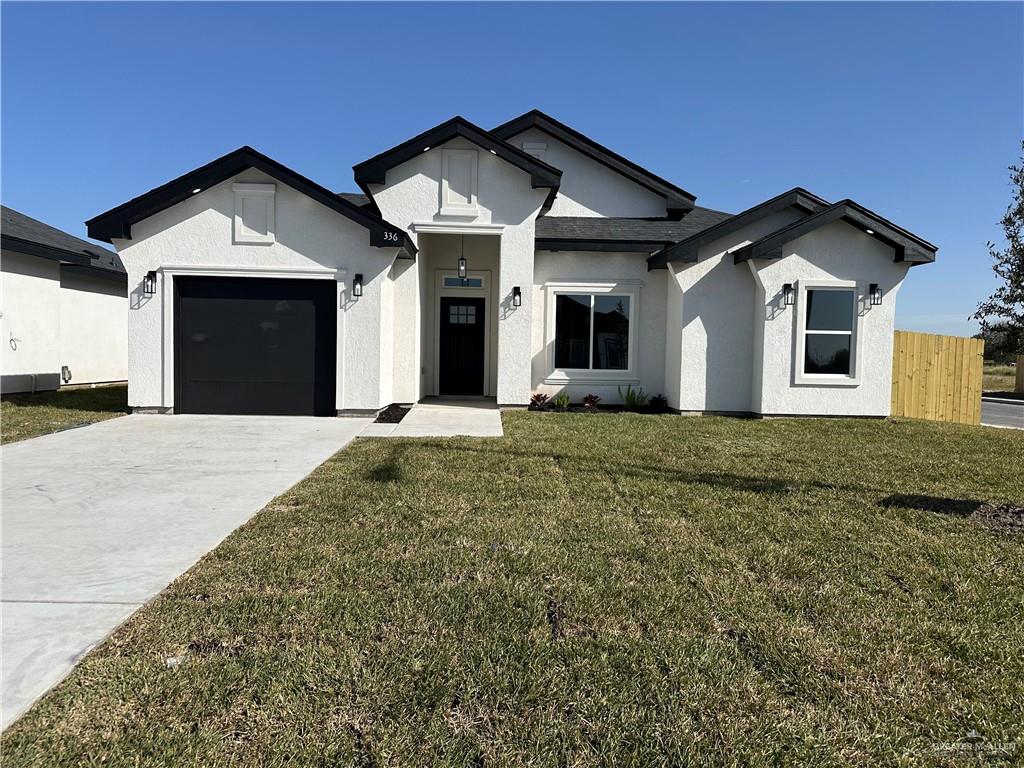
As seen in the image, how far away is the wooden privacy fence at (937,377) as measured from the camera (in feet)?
43.1

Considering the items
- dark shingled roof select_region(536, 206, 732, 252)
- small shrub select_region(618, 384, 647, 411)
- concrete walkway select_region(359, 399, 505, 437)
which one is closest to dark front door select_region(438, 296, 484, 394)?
concrete walkway select_region(359, 399, 505, 437)

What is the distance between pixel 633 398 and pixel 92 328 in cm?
1504

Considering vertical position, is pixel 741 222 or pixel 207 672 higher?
pixel 741 222

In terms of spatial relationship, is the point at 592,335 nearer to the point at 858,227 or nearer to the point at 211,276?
the point at 858,227

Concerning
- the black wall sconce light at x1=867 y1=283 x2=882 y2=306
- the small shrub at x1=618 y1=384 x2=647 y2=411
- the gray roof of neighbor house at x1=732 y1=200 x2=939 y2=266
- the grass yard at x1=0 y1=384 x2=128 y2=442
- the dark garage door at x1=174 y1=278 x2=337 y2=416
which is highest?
the gray roof of neighbor house at x1=732 y1=200 x2=939 y2=266

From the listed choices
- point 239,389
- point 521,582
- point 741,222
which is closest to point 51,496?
point 521,582

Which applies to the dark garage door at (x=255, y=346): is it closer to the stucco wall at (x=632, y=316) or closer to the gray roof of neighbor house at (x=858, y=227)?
the stucco wall at (x=632, y=316)

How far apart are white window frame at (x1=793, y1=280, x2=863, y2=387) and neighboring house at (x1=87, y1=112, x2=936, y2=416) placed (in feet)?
0.13

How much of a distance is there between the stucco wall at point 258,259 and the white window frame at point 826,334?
7947 millimetres

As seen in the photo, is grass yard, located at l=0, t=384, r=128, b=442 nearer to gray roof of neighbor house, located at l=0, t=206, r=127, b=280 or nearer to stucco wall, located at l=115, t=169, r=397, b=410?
stucco wall, located at l=115, t=169, r=397, b=410

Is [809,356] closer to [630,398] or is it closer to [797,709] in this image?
[630,398]

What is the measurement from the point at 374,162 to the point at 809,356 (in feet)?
30.8

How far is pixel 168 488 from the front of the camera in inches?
220

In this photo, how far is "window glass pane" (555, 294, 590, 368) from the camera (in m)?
12.9
